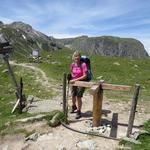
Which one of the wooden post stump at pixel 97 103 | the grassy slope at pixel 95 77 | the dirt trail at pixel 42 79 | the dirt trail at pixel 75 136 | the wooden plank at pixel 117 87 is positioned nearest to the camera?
the dirt trail at pixel 75 136

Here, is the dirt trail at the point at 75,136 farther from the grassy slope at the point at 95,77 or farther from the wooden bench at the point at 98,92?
the grassy slope at the point at 95,77

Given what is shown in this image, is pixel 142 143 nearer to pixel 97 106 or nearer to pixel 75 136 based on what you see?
pixel 97 106

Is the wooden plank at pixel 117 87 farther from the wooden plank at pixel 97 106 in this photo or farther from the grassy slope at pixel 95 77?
the grassy slope at pixel 95 77

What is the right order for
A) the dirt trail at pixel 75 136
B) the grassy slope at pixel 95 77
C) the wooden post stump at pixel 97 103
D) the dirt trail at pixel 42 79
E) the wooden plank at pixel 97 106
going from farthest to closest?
the dirt trail at pixel 42 79 → the grassy slope at pixel 95 77 → the wooden plank at pixel 97 106 → the wooden post stump at pixel 97 103 → the dirt trail at pixel 75 136

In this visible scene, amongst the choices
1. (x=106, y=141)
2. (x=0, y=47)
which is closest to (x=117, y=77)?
(x=0, y=47)

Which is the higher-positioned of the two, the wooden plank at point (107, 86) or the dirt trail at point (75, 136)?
the wooden plank at point (107, 86)

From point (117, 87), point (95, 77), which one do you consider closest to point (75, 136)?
point (117, 87)

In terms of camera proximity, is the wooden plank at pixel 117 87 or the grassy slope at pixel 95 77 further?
the grassy slope at pixel 95 77

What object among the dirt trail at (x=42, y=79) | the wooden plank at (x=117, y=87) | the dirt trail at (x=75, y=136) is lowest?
the dirt trail at (x=75, y=136)

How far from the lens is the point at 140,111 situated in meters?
18.8

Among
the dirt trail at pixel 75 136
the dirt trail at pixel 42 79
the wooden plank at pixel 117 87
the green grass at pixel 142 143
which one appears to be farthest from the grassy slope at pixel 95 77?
the green grass at pixel 142 143

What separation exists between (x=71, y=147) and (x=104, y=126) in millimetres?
2412

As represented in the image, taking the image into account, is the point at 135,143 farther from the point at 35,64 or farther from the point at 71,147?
the point at 35,64

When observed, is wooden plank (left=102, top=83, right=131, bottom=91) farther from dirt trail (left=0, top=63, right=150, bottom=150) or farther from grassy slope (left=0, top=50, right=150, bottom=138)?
grassy slope (left=0, top=50, right=150, bottom=138)
